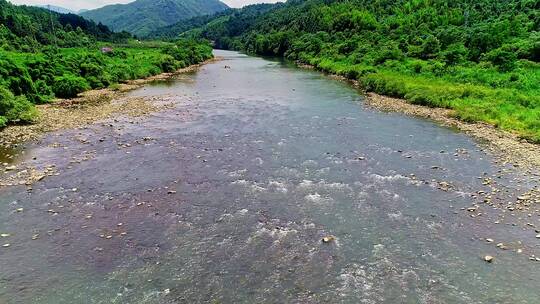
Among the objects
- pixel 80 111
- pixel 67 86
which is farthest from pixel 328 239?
pixel 67 86

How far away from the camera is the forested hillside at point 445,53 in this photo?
40.3 m

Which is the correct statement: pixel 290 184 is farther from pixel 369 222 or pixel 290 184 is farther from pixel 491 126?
pixel 491 126

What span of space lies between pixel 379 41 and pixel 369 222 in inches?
3167

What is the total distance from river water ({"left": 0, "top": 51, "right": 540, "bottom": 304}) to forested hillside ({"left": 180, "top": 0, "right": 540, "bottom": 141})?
10.1 m

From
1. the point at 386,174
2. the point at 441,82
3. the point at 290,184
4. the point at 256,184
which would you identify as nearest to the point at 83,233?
the point at 256,184

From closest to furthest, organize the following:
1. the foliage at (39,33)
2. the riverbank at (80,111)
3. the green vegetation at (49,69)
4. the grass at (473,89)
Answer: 1. the riverbank at (80,111)
2. the grass at (473,89)
3. the green vegetation at (49,69)
4. the foliage at (39,33)

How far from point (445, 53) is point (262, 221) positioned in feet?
180

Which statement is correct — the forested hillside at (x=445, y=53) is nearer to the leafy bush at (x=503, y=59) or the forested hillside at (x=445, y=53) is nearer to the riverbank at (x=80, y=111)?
the leafy bush at (x=503, y=59)

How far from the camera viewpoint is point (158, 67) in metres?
78.7

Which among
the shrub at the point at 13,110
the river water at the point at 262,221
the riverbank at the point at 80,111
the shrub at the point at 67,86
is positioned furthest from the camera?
the shrub at the point at 67,86

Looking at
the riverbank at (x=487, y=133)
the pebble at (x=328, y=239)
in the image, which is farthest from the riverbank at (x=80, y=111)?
the riverbank at (x=487, y=133)

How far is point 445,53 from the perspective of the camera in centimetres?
6366

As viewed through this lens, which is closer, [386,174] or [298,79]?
[386,174]

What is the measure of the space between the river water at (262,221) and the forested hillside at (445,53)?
33.2ft
